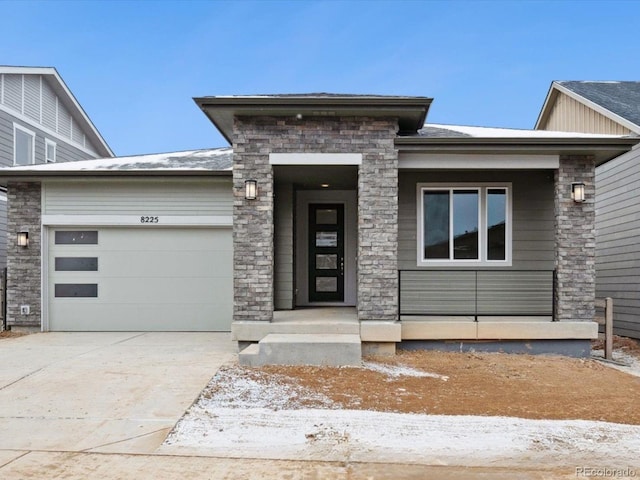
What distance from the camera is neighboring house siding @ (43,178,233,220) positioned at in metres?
9.95

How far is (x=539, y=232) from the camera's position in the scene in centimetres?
901

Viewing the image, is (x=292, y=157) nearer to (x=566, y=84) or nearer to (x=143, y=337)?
(x=143, y=337)

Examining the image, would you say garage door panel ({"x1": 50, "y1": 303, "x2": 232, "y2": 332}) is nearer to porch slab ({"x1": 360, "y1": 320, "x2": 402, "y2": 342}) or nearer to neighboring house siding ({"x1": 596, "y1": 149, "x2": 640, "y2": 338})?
porch slab ({"x1": 360, "y1": 320, "x2": 402, "y2": 342})

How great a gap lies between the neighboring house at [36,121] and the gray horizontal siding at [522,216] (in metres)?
9.92

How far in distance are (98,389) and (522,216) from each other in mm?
7162

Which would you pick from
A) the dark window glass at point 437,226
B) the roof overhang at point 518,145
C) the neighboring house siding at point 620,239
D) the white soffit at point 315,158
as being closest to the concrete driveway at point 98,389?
the white soffit at point 315,158

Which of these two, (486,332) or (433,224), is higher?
(433,224)

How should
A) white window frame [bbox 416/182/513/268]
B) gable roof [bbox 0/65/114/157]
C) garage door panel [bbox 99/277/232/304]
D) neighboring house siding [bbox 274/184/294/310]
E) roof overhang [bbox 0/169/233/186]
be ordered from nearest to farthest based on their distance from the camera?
white window frame [bbox 416/182/513/268] < roof overhang [bbox 0/169/233/186] < neighboring house siding [bbox 274/184/294/310] < garage door panel [bbox 99/277/232/304] < gable roof [bbox 0/65/114/157]

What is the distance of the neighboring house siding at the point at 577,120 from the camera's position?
1034 cm

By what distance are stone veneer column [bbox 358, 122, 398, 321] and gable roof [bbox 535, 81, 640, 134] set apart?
5.07m

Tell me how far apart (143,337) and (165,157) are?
395 cm

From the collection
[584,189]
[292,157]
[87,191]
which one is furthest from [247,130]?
[584,189]

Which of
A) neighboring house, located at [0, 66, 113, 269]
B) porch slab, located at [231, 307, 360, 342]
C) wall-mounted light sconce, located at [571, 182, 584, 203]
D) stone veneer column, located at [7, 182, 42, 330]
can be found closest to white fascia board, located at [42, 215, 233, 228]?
stone veneer column, located at [7, 182, 42, 330]

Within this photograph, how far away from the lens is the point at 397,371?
6762mm
